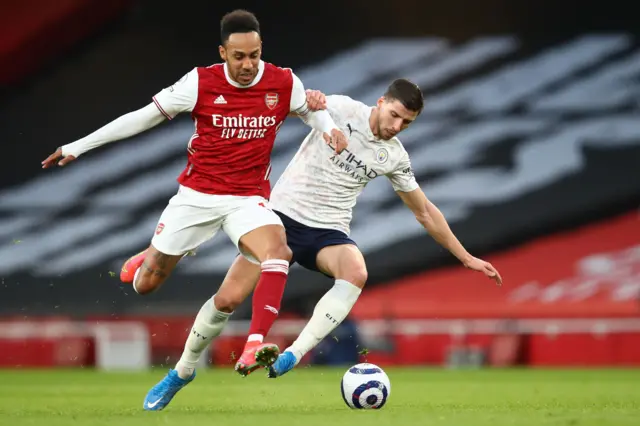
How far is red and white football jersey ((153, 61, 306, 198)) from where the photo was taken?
21.4 feet

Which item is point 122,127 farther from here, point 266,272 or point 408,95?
point 408,95

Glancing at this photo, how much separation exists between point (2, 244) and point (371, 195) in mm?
5264

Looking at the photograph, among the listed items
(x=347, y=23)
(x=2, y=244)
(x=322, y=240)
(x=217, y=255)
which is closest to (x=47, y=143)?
(x=2, y=244)

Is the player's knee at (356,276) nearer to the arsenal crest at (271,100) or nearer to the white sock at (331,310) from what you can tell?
the white sock at (331,310)

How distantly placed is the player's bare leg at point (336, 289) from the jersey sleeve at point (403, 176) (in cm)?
50

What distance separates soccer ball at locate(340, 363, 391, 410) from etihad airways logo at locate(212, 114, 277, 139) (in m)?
1.42

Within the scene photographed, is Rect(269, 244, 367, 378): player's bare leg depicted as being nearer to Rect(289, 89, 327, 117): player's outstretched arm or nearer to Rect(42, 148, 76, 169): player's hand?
Rect(289, 89, 327, 117): player's outstretched arm

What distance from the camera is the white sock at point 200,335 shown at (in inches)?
270

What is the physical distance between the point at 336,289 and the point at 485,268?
912 millimetres

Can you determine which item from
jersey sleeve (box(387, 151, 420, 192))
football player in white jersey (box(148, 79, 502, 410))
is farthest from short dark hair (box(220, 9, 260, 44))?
jersey sleeve (box(387, 151, 420, 192))

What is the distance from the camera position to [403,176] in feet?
23.8

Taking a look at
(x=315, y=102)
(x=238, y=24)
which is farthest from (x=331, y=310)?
(x=238, y=24)

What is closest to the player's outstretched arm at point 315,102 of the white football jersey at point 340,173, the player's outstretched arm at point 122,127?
the white football jersey at point 340,173

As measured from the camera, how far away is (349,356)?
15023 mm
